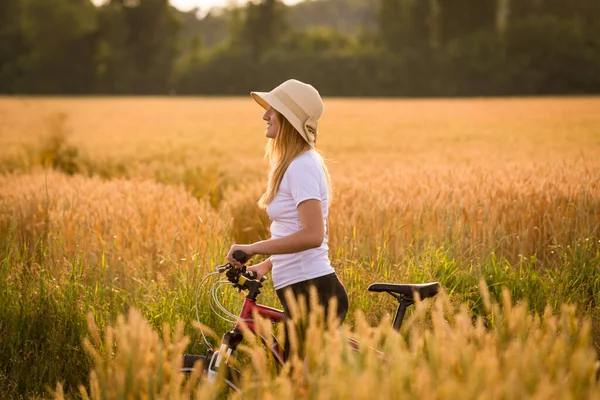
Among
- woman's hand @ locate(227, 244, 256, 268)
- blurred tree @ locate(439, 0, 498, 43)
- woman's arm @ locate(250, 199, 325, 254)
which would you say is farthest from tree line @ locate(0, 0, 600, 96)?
woman's hand @ locate(227, 244, 256, 268)

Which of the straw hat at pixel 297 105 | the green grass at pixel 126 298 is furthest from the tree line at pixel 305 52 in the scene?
the straw hat at pixel 297 105

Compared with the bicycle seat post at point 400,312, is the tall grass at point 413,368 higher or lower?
higher

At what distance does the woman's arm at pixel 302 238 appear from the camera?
10.6 ft

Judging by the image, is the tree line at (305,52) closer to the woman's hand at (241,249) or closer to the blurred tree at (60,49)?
the blurred tree at (60,49)

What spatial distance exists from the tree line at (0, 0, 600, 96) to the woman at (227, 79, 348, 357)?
66.8 metres

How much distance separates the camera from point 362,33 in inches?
3580

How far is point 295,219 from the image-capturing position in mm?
3385

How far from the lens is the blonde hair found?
11.1 ft

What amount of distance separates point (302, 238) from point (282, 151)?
0.43 m

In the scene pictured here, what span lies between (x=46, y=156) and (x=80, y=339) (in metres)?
12.1

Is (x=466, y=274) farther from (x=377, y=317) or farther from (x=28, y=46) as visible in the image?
(x=28, y=46)

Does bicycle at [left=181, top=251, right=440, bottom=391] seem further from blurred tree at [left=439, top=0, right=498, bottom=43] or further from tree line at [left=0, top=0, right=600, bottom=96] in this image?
blurred tree at [left=439, top=0, right=498, bottom=43]

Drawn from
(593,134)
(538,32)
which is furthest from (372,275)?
(538,32)

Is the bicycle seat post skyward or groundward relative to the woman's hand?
groundward
